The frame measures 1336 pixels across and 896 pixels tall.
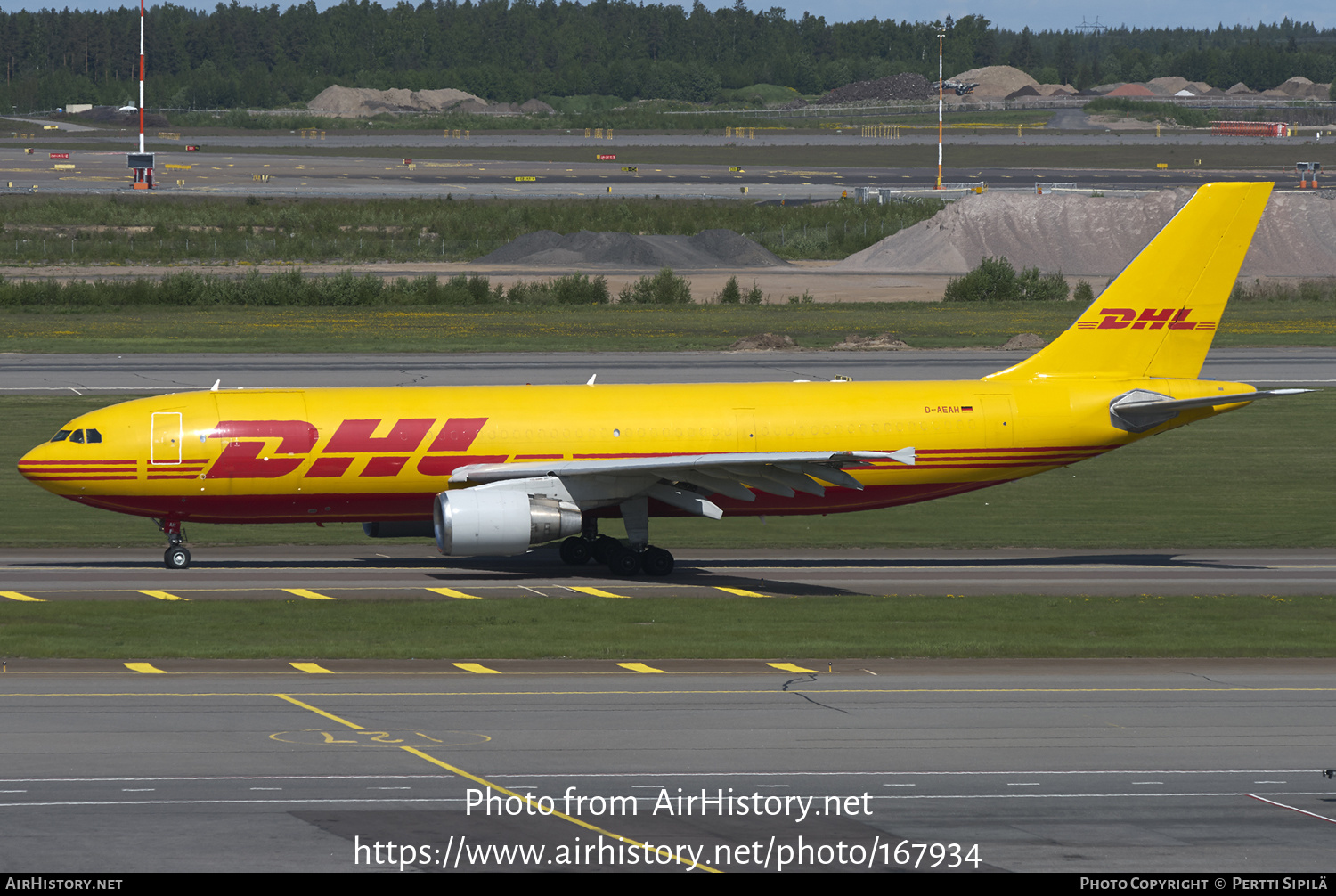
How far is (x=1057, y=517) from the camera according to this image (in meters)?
46.6

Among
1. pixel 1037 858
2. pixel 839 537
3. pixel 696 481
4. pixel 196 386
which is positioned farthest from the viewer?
pixel 196 386

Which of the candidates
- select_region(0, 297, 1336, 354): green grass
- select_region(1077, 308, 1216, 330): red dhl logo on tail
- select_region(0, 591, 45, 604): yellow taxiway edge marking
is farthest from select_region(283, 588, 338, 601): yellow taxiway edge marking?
select_region(0, 297, 1336, 354): green grass

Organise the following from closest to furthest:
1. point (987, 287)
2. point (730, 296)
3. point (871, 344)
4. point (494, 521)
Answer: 1. point (494, 521)
2. point (871, 344)
3. point (730, 296)
4. point (987, 287)

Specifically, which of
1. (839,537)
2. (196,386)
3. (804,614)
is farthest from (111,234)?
(804,614)

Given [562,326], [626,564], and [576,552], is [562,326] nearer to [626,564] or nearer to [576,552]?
[576,552]

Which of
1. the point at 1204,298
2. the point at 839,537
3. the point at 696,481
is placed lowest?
the point at 839,537

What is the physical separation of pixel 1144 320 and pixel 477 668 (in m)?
21.0

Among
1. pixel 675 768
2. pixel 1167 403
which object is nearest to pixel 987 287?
pixel 1167 403

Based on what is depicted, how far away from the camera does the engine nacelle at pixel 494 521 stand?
34.9 m

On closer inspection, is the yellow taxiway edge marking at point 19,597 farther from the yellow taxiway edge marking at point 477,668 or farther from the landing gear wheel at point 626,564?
the landing gear wheel at point 626,564

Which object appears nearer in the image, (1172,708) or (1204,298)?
(1172,708)

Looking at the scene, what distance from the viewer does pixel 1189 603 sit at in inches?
1350

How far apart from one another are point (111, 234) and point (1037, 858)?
11830 cm

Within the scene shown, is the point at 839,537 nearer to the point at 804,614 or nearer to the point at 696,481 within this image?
the point at 696,481
